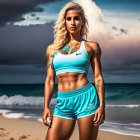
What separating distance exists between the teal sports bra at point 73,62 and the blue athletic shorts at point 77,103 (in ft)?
0.85

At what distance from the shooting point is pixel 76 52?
3576mm

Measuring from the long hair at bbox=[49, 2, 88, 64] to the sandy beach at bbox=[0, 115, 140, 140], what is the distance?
472 cm

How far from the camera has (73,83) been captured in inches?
138

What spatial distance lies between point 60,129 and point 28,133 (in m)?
5.43

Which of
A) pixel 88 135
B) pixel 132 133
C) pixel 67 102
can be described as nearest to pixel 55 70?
pixel 67 102

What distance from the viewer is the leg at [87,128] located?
341 cm

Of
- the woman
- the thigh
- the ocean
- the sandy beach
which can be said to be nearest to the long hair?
the woman

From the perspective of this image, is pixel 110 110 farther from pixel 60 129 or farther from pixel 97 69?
pixel 60 129

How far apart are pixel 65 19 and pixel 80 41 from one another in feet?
1.18

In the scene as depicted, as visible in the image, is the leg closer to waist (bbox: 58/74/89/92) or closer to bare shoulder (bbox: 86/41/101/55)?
waist (bbox: 58/74/89/92)

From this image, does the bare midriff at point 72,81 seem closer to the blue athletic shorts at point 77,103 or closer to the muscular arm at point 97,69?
the blue athletic shorts at point 77,103

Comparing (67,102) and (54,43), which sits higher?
(54,43)

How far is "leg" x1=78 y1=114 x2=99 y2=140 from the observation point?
3408 millimetres

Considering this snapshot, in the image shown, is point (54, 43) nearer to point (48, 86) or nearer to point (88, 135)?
point (48, 86)
